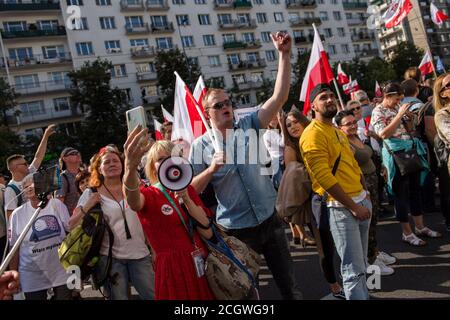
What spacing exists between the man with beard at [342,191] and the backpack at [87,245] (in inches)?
66.7

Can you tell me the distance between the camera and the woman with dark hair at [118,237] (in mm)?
3479

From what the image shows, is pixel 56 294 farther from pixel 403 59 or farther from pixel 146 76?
pixel 403 59

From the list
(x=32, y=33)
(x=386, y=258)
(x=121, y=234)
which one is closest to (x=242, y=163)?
(x=121, y=234)

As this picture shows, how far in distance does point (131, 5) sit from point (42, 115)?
14.3 meters

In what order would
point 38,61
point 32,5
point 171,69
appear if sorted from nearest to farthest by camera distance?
point 38,61
point 171,69
point 32,5

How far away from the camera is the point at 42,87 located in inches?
1527

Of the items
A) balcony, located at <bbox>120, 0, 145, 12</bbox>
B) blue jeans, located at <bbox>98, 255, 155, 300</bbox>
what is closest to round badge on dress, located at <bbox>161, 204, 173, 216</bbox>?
blue jeans, located at <bbox>98, 255, 155, 300</bbox>

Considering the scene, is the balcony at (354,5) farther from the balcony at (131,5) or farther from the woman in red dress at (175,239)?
the woman in red dress at (175,239)

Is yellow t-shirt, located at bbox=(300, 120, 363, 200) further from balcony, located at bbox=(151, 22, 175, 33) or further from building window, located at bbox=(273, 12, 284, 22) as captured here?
building window, located at bbox=(273, 12, 284, 22)

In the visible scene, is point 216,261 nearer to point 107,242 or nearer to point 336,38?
point 107,242

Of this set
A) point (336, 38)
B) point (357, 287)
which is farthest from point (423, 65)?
point (336, 38)

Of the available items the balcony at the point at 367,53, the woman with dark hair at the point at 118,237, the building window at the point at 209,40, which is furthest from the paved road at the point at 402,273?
the balcony at the point at 367,53

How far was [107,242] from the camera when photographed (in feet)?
11.4

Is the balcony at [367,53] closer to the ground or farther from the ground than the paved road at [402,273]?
farther from the ground
